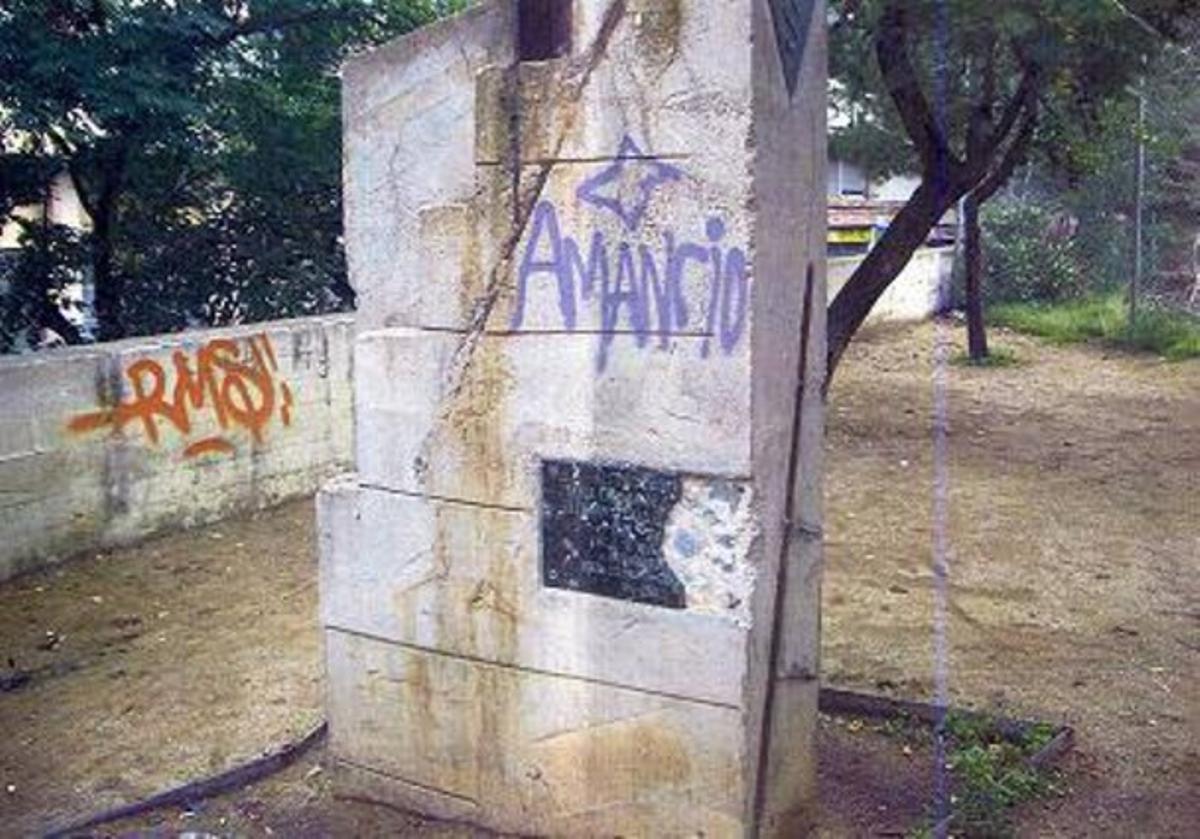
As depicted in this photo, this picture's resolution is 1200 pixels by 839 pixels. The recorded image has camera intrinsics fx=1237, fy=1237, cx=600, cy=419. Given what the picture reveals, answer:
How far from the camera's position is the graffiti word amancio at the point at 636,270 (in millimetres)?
3572

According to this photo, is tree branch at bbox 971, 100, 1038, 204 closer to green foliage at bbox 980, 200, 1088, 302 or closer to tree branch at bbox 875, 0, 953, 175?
tree branch at bbox 875, 0, 953, 175

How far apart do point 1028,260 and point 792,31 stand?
17728mm

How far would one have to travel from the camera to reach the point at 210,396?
26.5 feet

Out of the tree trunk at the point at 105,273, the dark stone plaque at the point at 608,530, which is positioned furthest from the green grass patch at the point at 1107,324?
the dark stone plaque at the point at 608,530

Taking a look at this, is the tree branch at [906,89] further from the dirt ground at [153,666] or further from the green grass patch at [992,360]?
the green grass patch at [992,360]

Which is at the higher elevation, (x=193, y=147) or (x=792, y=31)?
(x=193, y=147)

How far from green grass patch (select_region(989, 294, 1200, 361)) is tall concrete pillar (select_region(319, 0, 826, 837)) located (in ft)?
45.5

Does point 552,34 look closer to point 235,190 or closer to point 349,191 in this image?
point 349,191

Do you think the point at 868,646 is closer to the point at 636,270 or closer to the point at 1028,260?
the point at 636,270

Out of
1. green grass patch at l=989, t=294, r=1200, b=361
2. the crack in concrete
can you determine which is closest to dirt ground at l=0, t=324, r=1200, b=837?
the crack in concrete

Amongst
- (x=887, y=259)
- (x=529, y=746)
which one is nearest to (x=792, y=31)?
(x=529, y=746)

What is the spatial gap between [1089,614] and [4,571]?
19.6 ft

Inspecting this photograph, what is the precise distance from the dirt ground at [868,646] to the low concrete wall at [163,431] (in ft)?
0.75

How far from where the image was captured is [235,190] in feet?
34.1
